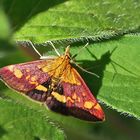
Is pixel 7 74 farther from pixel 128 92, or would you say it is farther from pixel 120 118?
pixel 120 118

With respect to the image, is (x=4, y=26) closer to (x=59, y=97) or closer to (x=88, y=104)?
(x=59, y=97)

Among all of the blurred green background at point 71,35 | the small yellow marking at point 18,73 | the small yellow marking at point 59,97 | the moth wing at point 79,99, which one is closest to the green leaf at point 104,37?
the blurred green background at point 71,35

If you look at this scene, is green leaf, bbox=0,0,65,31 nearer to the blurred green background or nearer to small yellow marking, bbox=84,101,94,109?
the blurred green background

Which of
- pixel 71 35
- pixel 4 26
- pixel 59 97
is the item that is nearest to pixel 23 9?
pixel 4 26

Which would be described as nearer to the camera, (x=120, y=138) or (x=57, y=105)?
(x=57, y=105)

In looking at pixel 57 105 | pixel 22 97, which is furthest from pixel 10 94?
pixel 57 105
